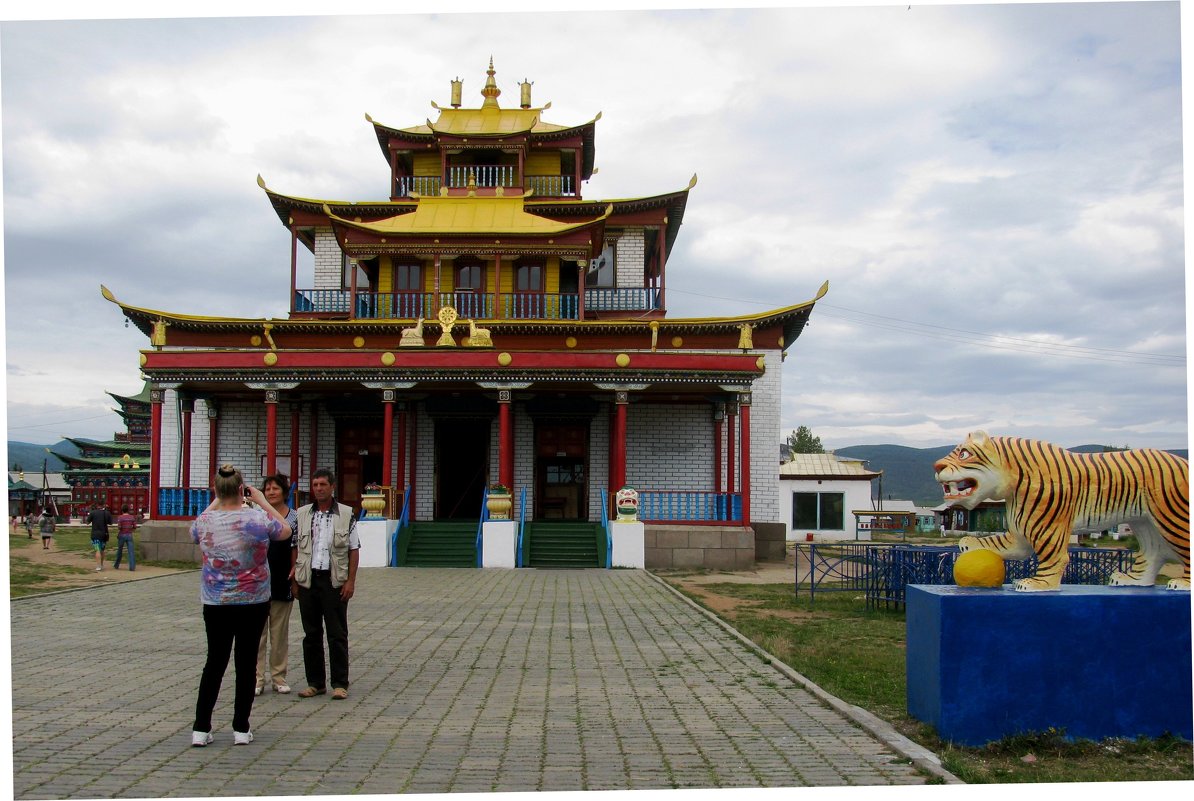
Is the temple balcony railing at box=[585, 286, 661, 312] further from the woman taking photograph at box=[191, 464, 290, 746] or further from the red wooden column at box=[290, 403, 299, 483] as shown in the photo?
the woman taking photograph at box=[191, 464, 290, 746]

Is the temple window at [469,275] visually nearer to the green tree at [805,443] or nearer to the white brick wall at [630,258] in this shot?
the white brick wall at [630,258]

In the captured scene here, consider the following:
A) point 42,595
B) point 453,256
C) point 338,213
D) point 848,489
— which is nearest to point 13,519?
point 338,213

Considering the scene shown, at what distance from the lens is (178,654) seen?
384 inches

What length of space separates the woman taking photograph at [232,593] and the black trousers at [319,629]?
144cm

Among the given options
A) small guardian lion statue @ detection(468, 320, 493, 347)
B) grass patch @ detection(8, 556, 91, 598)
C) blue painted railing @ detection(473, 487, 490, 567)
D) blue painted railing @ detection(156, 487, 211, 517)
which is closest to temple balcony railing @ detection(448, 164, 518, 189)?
small guardian lion statue @ detection(468, 320, 493, 347)

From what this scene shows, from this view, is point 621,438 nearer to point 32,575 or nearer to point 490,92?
point 32,575

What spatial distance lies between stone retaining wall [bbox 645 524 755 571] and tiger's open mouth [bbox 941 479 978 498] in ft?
48.9

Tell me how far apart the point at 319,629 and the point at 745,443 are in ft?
49.9

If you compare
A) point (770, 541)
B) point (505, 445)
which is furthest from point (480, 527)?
point (770, 541)

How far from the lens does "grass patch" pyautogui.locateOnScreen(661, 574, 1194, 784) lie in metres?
5.82

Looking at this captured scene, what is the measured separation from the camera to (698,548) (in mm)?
21906

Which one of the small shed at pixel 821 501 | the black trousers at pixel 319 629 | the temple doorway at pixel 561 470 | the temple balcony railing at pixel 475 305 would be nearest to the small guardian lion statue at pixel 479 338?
the temple balcony railing at pixel 475 305

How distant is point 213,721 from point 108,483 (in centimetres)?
5130

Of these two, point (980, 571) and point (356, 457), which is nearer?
point (980, 571)
